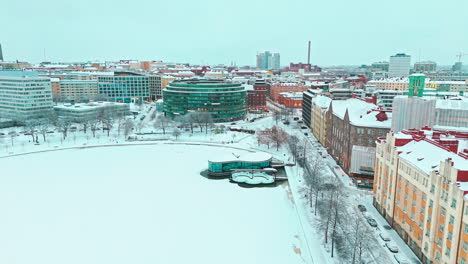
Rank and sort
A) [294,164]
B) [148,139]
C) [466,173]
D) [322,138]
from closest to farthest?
[466,173], [294,164], [322,138], [148,139]

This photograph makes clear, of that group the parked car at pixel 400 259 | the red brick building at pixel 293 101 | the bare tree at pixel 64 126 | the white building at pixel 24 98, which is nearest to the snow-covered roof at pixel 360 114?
the parked car at pixel 400 259

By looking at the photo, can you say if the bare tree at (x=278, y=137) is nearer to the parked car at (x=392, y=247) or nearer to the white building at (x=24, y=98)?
the parked car at (x=392, y=247)

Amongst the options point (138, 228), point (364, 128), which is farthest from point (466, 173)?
point (138, 228)

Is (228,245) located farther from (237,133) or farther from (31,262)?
(237,133)

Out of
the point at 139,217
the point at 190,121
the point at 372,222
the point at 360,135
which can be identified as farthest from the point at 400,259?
the point at 190,121

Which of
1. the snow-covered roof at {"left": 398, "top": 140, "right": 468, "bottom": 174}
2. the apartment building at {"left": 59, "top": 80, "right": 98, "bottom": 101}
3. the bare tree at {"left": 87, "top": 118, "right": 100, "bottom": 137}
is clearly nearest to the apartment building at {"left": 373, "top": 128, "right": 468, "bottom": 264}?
the snow-covered roof at {"left": 398, "top": 140, "right": 468, "bottom": 174}

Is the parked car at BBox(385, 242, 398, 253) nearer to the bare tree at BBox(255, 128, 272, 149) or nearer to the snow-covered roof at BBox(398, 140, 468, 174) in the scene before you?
the snow-covered roof at BBox(398, 140, 468, 174)
